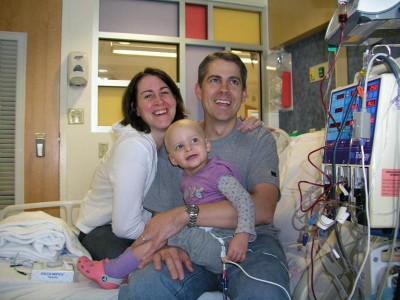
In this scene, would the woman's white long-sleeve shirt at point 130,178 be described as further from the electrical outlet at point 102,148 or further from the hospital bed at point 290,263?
the electrical outlet at point 102,148

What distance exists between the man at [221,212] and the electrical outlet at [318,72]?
143 centimetres

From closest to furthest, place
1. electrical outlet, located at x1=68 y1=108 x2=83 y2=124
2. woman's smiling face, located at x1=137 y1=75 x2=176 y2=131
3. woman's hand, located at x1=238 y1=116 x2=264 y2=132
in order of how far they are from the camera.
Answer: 1. woman's hand, located at x1=238 y1=116 x2=264 y2=132
2. woman's smiling face, located at x1=137 y1=75 x2=176 y2=131
3. electrical outlet, located at x1=68 y1=108 x2=83 y2=124

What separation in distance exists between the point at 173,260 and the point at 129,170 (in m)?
0.42

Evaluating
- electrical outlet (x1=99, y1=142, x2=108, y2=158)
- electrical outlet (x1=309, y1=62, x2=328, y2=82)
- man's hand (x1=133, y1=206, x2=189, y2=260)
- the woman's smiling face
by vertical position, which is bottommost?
man's hand (x1=133, y1=206, x2=189, y2=260)

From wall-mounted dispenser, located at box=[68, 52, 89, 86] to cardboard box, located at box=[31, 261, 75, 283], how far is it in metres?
1.86

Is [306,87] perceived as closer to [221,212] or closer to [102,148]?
[102,148]

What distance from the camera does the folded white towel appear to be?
5.08 ft

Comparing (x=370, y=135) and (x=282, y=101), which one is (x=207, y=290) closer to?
(x=370, y=135)

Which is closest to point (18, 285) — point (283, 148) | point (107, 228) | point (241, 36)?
point (107, 228)

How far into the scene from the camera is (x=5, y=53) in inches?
116

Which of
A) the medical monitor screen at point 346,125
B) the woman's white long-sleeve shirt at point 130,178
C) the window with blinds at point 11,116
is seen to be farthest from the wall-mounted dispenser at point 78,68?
the medical monitor screen at point 346,125

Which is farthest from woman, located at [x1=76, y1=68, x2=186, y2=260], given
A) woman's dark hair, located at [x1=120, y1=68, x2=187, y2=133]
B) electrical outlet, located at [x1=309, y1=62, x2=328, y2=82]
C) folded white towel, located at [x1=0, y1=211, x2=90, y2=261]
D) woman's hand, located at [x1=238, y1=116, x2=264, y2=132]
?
electrical outlet, located at [x1=309, y1=62, x2=328, y2=82]

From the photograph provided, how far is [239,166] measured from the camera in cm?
160

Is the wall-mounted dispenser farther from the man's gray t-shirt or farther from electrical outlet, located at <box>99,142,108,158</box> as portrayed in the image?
the man's gray t-shirt
